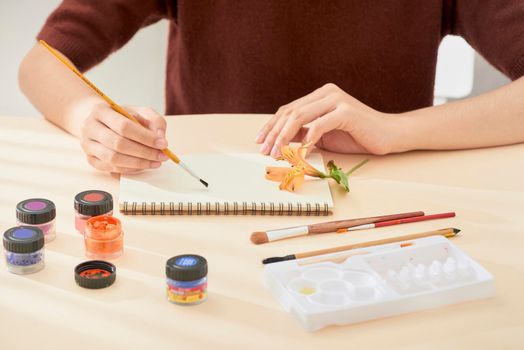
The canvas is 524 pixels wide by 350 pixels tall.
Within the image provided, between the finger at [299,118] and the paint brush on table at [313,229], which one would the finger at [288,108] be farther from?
the paint brush on table at [313,229]

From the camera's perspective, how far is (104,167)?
44.3 inches

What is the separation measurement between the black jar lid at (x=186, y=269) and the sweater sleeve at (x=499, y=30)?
2.96 feet

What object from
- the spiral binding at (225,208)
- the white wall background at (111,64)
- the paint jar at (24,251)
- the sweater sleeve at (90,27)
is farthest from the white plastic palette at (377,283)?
the white wall background at (111,64)

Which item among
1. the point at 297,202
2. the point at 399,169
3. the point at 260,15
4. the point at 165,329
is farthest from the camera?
the point at 260,15

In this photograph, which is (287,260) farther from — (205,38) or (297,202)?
(205,38)

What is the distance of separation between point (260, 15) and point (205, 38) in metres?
0.13

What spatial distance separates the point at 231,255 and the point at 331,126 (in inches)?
14.7

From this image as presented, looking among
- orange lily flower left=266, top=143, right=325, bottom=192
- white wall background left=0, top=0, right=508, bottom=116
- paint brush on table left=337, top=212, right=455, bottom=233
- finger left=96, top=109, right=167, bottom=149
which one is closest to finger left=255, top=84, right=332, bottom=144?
orange lily flower left=266, top=143, right=325, bottom=192

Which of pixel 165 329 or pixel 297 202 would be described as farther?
pixel 297 202

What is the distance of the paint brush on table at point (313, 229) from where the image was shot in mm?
931

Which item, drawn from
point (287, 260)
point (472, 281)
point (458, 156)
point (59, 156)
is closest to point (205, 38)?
point (59, 156)

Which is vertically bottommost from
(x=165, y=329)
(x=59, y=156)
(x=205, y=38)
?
(x=165, y=329)

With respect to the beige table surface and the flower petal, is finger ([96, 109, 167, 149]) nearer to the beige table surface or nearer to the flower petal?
the beige table surface

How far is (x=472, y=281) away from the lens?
816 mm
